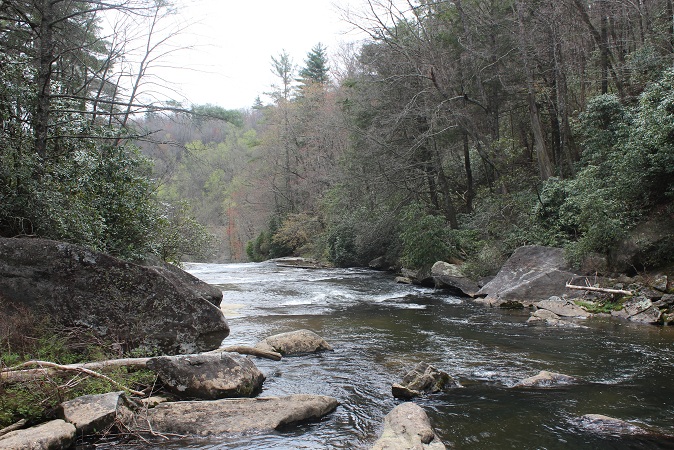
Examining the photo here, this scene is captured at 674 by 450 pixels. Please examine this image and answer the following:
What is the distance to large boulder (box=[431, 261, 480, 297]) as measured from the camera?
48.9 ft

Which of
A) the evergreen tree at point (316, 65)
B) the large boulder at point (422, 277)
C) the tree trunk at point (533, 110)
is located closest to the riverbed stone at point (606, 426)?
the large boulder at point (422, 277)

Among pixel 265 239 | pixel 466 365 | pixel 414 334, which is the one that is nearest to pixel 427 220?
pixel 414 334

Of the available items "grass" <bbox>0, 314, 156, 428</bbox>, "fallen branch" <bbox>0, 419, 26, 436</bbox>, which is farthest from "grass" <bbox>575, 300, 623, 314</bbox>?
"fallen branch" <bbox>0, 419, 26, 436</bbox>

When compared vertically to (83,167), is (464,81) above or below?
above

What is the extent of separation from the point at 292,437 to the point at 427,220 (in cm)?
1438

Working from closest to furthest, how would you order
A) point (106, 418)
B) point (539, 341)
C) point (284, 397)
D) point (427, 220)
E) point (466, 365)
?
point (106, 418) < point (284, 397) < point (466, 365) < point (539, 341) < point (427, 220)

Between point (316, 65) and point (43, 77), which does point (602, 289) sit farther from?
point (316, 65)

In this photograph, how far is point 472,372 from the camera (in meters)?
6.53

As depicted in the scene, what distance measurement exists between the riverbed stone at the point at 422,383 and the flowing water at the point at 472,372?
139 mm

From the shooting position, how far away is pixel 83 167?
858cm

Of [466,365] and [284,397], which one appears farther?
[466,365]

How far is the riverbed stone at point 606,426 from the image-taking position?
4363 mm

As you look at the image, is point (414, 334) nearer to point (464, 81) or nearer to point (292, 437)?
point (292, 437)

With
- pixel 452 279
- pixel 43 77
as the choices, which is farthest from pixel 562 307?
pixel 43 77
